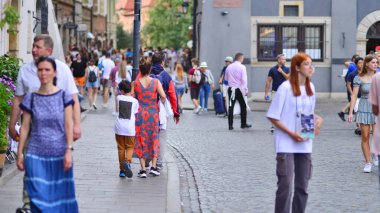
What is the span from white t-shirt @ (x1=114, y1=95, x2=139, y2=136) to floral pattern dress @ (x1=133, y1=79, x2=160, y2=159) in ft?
0.82

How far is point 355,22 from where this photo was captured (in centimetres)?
3503

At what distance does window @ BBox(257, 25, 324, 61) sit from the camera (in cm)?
3453

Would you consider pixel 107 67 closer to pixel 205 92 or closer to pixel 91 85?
pixel 91 85

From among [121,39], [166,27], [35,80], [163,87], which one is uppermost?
[166,27]

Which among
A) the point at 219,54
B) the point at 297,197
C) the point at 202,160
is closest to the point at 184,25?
the point at 219,54

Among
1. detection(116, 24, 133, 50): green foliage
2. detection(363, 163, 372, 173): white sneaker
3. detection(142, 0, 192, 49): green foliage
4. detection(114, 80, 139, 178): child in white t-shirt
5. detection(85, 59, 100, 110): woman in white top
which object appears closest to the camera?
detection(114, 80, 139, 178): child in white t-shirt

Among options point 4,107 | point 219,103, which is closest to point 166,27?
point 219,103

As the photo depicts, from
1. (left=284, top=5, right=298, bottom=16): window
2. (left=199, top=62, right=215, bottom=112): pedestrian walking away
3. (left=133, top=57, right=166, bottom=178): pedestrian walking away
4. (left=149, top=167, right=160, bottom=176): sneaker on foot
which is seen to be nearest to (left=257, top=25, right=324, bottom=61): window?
(left=284, top=5, right=298, bottom=16): window

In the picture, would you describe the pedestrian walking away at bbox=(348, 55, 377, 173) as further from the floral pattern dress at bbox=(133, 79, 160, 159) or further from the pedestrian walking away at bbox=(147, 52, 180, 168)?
the floral pattern dress at bbox=(133, 79, 160, 159)

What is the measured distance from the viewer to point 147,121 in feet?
42.4

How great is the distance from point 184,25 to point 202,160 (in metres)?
65.1

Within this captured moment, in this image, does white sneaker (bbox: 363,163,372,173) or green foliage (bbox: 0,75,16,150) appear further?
white sneaker (bbox: 363,163,372,173)

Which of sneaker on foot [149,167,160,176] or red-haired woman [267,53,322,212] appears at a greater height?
red-haired woman [267,53,322,212]

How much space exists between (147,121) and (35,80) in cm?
452
